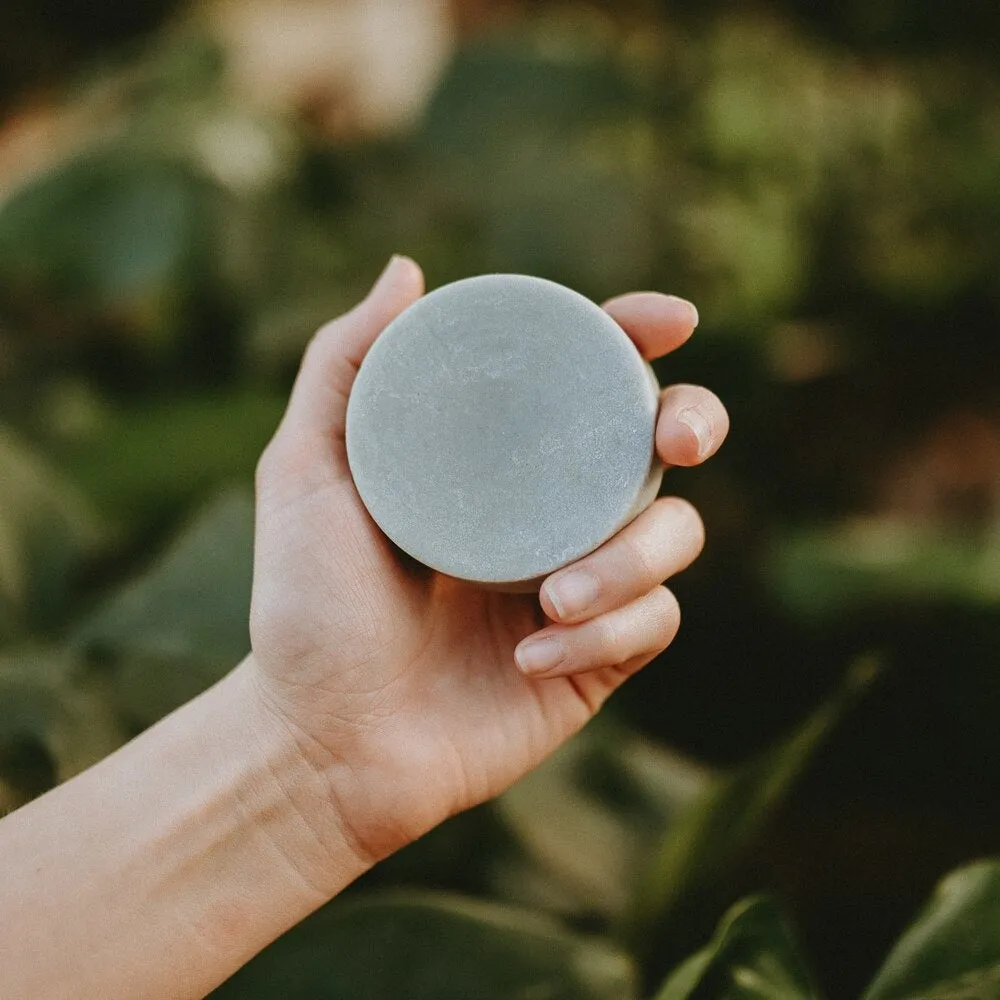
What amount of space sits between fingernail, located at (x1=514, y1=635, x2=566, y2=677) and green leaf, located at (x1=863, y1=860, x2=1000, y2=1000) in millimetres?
308

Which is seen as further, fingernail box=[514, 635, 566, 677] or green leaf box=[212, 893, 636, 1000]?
green leaf box=[212, 893, 636, 1000]

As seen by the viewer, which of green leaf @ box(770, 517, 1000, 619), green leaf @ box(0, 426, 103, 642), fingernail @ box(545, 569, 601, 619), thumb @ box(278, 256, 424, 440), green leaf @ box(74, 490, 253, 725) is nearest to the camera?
fingernail @ box(545, 569, 601, 619)

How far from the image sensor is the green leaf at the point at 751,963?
60cm

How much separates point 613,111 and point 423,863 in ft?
4.25

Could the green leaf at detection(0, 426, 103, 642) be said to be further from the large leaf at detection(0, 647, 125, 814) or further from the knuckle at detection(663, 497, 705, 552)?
the knuckle at detection(663, 497, 705, 552)

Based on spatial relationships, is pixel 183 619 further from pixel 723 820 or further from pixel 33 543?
pixel 723 820

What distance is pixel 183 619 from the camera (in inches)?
34.4

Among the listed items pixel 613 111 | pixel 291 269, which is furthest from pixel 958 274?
pixel 291 269

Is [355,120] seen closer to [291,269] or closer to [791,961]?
[291,269]

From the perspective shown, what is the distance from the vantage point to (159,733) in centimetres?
65

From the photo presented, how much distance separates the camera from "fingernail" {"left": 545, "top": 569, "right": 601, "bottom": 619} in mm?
560

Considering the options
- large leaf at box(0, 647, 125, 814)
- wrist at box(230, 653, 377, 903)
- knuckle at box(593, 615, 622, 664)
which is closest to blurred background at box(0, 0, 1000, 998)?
large leaf at box(0, 647, 125, 814)

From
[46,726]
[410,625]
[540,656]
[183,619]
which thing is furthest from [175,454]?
[540,656]

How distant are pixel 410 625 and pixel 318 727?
9cm
